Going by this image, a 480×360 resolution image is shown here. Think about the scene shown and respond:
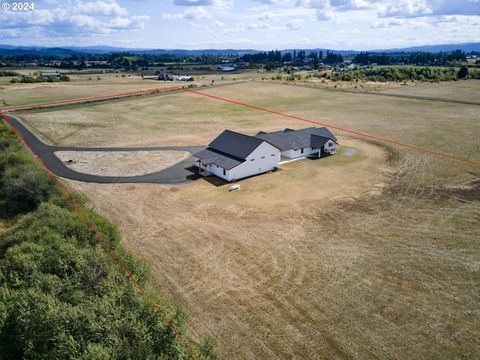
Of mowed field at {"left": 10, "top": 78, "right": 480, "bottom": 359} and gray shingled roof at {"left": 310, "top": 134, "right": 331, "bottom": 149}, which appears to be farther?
gray shingled roof at {"left": 310, "top": 134, "right": 331, "bottom": 149}

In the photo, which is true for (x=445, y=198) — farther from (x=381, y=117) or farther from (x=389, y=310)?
(x=381, y=117)

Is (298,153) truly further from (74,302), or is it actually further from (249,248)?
(74,302)

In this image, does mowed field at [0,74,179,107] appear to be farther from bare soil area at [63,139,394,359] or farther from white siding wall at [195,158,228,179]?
bare soil area at [63,139,394,359]

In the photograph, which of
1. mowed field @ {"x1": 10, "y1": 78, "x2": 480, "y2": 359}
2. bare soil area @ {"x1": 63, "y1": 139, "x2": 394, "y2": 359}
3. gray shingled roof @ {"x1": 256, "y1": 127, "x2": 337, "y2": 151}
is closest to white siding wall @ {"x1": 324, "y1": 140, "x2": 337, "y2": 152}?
gray shingled roof @ {"x1": 256, "y1": 127, "x2": 337, "y2": 151}

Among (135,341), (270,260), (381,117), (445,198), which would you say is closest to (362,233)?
(270,260)

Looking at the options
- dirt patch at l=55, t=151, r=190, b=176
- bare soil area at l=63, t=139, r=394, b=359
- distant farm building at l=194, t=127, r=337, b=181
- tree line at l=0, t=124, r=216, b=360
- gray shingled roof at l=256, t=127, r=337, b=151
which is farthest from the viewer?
gray shingled roof at l=256, t=127, r=337, b=151

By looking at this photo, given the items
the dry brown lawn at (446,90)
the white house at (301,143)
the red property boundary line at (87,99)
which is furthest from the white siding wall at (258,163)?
the dry brown lawn at (446,90)

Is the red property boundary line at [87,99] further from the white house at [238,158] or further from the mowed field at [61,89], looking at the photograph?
the white house at [238,158]
